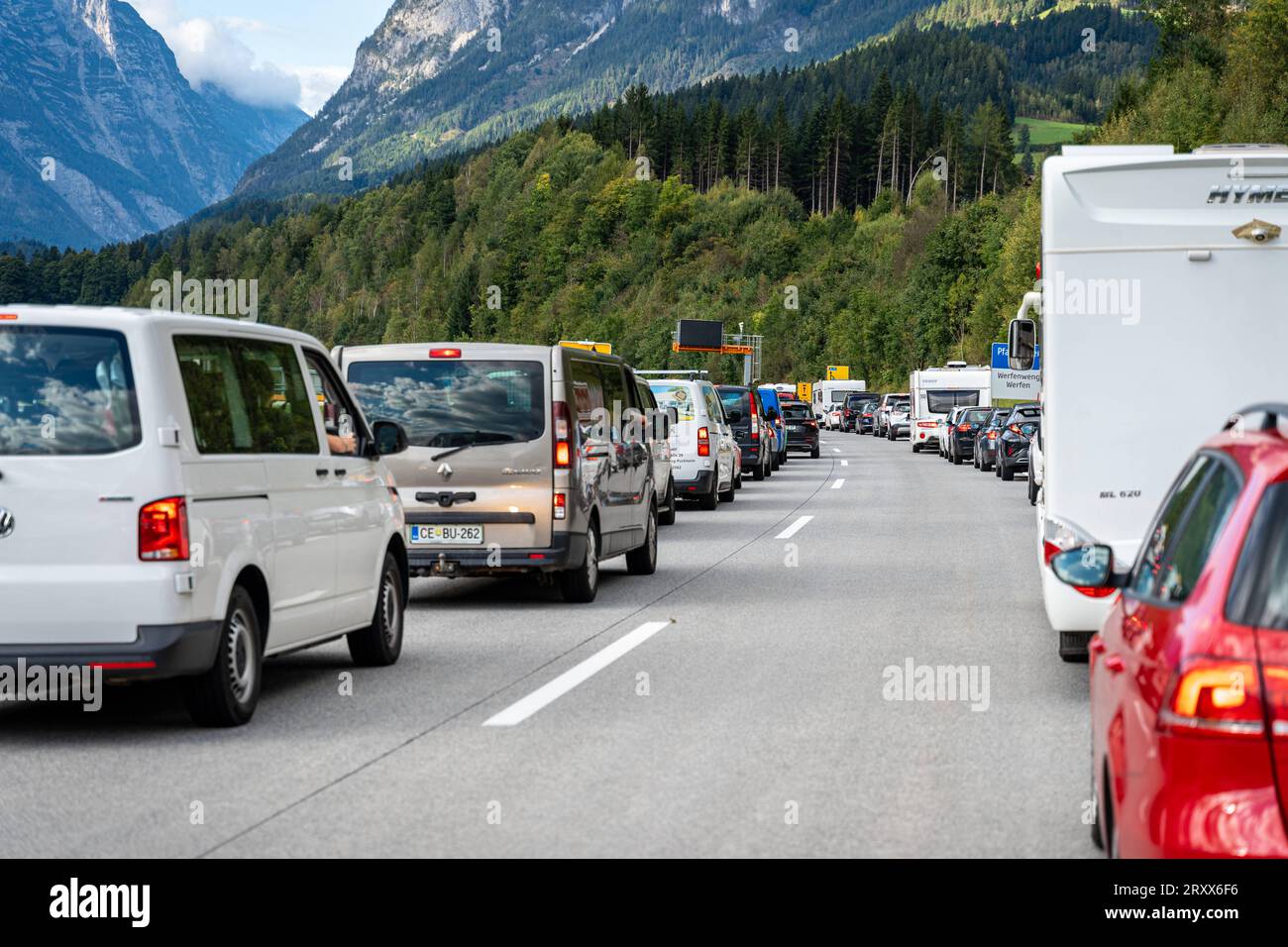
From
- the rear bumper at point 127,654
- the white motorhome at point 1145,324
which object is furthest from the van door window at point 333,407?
the white motorhome at point 1145,324

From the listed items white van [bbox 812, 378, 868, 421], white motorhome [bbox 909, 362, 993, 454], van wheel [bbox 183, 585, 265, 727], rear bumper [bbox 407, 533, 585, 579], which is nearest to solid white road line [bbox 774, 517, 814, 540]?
rear bumper [bbox 407, 533, 585, 579]

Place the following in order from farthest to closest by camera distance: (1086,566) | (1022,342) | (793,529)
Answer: (793,529), (1022,342), (1086,566)

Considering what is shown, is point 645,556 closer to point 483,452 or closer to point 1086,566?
point 483,452

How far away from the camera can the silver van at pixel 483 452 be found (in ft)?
45.1

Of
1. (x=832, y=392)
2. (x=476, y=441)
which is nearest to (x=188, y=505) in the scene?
(x=476, y=441)

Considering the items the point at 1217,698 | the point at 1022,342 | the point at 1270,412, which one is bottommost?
the point at 1217,698

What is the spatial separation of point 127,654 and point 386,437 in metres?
2.87

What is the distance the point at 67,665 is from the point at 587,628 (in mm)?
5118

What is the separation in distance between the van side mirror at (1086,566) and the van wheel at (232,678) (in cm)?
408

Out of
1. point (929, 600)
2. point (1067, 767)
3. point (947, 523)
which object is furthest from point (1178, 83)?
point (1067, 767)

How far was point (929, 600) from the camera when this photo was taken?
14.4 metres

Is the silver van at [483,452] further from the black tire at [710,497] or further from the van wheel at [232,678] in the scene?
the black tire at [710,497]

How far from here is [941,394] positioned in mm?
58594
